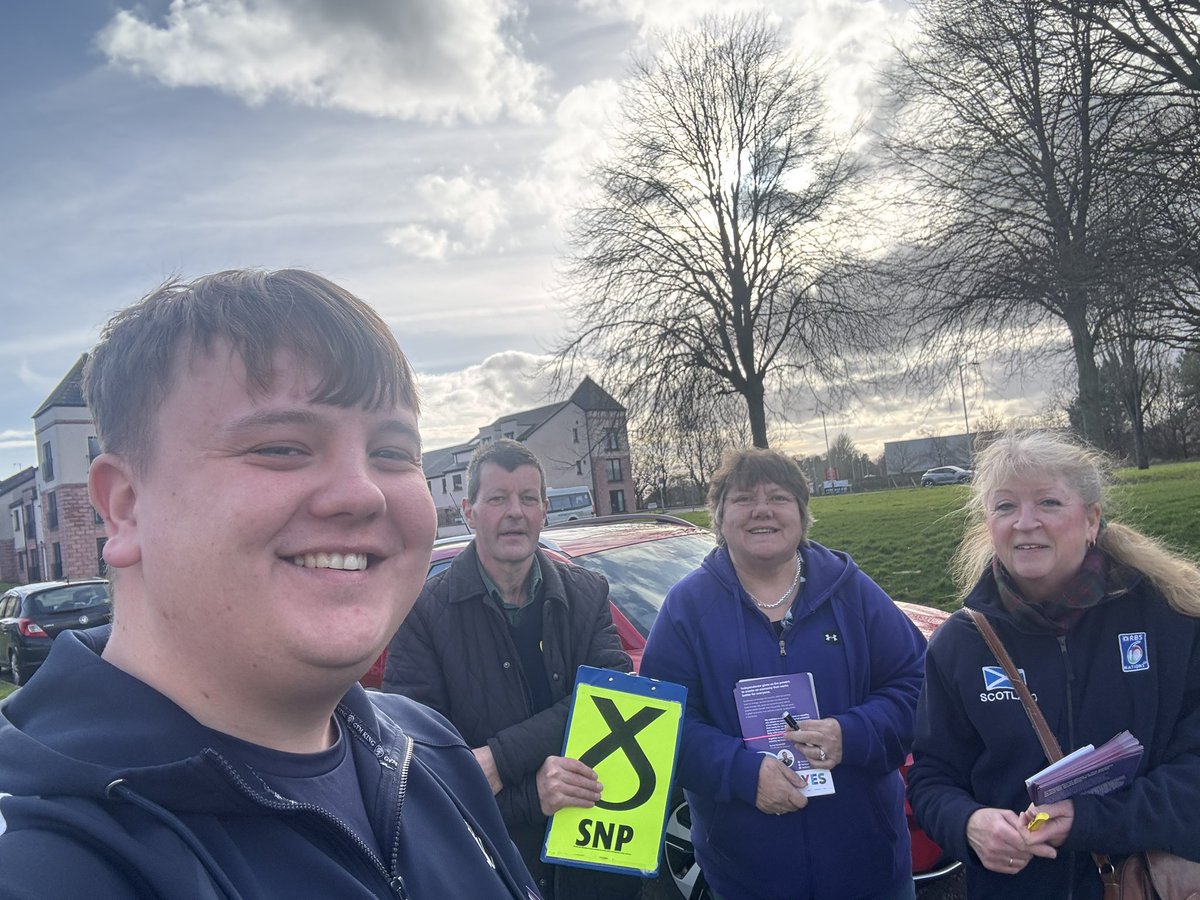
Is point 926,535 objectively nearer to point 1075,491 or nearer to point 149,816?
point 1075,491

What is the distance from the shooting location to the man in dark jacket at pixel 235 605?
Answer: 41.1 inches

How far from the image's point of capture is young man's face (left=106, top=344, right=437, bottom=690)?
116 cm

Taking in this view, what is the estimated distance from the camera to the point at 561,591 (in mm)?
3402

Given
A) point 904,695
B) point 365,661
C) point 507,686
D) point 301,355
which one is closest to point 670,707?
point 507,686

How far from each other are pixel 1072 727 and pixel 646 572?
2742 millimetres

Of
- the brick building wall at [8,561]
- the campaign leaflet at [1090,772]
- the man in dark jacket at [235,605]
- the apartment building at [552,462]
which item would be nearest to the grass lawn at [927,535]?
the campaign leaflet at [1090,772]

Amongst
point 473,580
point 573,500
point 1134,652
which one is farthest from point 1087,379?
point 573,500

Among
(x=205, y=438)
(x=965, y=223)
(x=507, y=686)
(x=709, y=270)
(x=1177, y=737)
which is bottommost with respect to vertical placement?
(x=1177, y=737)

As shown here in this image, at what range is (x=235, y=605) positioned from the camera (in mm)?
1150

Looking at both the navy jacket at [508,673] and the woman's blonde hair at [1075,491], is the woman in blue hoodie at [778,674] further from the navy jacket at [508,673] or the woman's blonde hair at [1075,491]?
the woman's blonde hair at [1075,491]

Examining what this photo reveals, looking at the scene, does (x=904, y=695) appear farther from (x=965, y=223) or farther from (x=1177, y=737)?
(x=965, y=223)

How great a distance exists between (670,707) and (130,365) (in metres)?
2.27

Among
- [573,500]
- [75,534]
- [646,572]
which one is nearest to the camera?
[646,572]

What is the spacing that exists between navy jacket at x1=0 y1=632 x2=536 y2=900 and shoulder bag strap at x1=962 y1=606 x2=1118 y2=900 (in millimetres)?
1917
